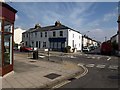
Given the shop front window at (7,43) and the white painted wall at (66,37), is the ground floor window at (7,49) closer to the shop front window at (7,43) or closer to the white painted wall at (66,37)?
the shop front window at (7,43)

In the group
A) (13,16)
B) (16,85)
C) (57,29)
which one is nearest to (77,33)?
(57,29)

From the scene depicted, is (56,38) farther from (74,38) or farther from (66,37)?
(74,38)

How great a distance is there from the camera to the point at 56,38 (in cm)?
5400

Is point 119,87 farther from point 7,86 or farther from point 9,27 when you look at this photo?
point 9,27

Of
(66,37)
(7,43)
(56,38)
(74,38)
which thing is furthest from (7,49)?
(74,38)

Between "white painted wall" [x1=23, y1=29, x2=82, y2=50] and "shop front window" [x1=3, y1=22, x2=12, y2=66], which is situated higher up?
"white painted wall" [x1=23, y1=29, x2=82, y2=50]

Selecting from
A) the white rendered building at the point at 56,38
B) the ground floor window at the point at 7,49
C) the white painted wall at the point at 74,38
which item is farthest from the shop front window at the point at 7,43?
the white painted wall at the point at 74,38

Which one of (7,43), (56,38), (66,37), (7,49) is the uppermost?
(66,37)

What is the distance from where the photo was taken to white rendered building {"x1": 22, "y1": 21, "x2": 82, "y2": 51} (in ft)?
172

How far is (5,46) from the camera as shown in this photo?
13.2 meters

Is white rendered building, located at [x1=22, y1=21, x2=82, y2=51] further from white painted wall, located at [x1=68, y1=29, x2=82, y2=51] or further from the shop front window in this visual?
the shop front window

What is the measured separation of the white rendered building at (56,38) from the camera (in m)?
52.3

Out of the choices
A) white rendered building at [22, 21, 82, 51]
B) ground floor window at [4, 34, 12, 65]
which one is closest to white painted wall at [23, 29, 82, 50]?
white rendered building at [22, 21, 82, 51]

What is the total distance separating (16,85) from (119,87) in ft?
17.1
